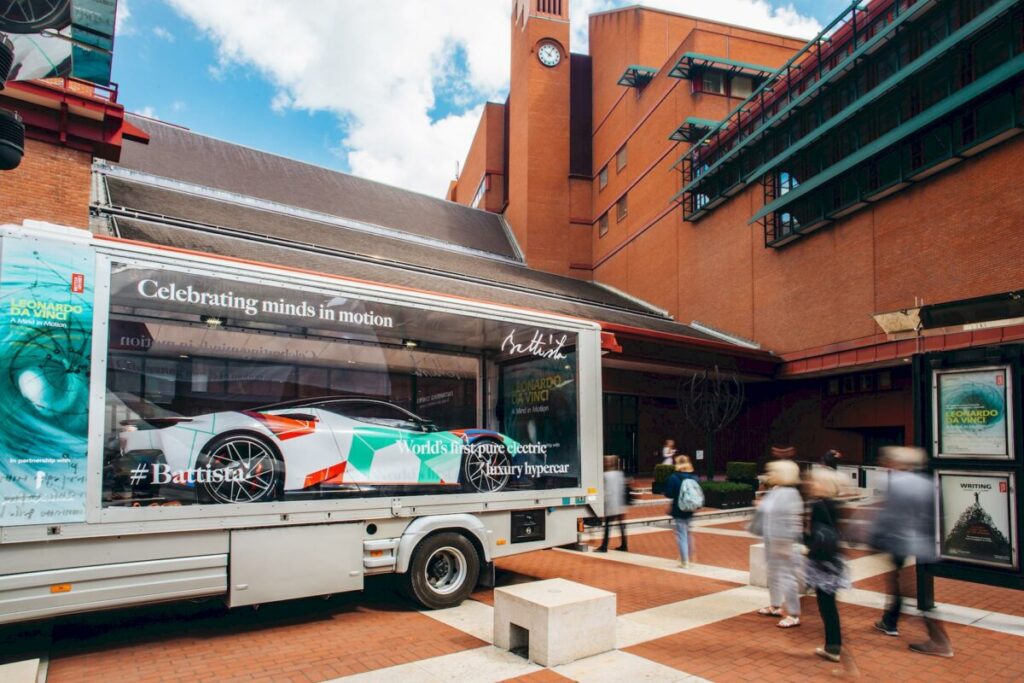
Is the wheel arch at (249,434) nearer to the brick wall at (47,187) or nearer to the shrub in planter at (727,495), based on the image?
the brick wall at (47,187)

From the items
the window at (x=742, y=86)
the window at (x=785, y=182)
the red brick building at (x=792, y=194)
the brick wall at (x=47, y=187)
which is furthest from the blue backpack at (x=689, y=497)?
the window at (x=742, y=86)

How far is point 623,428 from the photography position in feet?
91.2

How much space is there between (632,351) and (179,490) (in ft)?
60.6

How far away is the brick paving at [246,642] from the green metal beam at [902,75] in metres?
18.8

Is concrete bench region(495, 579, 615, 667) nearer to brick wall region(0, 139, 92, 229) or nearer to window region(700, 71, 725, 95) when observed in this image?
brick wall region(0, 139, 92, 229)

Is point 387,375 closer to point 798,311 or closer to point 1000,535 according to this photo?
point 1000,535

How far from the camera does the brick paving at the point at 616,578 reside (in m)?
7.82

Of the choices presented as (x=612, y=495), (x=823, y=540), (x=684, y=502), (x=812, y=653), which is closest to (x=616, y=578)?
(x=684, y=502)

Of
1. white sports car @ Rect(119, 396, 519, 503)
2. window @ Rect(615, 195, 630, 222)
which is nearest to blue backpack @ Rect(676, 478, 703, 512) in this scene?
white sports car @ Rect(119, 396, 519, 503)

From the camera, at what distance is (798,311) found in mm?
24641

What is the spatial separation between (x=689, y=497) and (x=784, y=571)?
8.40ft

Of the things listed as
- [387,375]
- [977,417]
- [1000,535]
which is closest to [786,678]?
[1000,535]

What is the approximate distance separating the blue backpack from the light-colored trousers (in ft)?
7.75

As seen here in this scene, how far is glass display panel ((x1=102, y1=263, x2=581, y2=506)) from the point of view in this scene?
5.66 m
